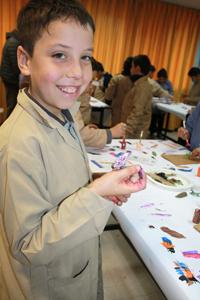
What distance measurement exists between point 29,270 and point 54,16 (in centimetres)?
66

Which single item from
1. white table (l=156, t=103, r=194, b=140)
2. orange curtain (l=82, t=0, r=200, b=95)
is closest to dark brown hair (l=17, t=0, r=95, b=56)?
white table (l=156, t=103, r=194, b=140)

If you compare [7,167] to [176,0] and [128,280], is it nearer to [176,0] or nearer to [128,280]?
[128,280]

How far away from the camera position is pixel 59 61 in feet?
2.29

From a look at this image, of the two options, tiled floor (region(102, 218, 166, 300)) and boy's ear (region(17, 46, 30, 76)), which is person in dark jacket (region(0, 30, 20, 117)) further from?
boy's ear (region(17, 46, 30, 76))

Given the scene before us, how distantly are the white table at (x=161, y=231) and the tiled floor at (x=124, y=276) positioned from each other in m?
0.80

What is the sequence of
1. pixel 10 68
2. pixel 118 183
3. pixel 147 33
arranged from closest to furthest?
pixel 118 183
pixel 10 68
pixel 147 33

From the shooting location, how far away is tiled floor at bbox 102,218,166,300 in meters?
1.71

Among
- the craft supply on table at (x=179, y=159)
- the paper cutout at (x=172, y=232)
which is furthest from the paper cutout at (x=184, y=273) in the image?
the craft supply on table at (x=179, y=159)

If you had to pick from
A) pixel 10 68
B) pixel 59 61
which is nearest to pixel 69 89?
pixel 59 61

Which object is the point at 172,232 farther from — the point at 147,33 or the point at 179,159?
the point at 147,33

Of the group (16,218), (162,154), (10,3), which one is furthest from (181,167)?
(10,3)

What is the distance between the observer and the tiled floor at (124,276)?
1.71 metres

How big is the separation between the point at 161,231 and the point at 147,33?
5.66m

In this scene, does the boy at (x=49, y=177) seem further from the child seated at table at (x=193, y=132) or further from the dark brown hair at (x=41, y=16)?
the child seated at table at (x=193, y=132)
